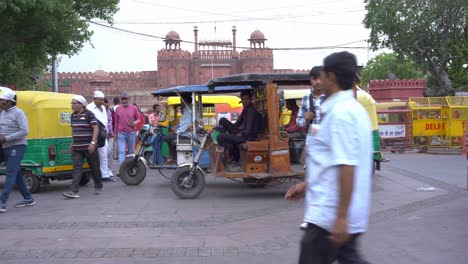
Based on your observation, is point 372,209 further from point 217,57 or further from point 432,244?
point 217,57

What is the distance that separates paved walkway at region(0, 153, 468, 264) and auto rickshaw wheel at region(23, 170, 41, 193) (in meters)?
0.22

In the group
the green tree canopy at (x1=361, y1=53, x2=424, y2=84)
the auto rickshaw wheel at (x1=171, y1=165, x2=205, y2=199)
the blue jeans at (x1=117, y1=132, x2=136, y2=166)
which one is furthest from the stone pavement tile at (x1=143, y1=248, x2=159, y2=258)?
the green tree canopy at (x1=361, y1=53, x2=424, y2=84)

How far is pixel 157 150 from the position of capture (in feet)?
36.8

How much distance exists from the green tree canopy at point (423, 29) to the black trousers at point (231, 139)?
23583 mm

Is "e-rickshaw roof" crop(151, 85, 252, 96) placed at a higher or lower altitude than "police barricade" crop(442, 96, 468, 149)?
higher

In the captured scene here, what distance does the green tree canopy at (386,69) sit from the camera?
62938 millimetres

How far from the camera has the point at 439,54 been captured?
3303 cm

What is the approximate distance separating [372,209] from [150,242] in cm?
372

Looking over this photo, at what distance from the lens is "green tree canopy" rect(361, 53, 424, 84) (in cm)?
6294

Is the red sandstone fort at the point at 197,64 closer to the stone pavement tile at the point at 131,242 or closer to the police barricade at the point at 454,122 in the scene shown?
the police barricade at the point at 454,122

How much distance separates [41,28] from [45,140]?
9.16 meters

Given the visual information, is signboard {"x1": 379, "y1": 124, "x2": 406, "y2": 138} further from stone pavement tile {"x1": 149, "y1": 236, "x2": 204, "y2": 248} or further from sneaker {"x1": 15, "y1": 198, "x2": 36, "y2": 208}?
stone pavement tile {"x1": 149, "y1": 236, "x2": 204, "y2": 248}

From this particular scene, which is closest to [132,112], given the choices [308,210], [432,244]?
[432,244]

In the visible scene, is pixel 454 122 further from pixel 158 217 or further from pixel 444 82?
pixel 158 217
